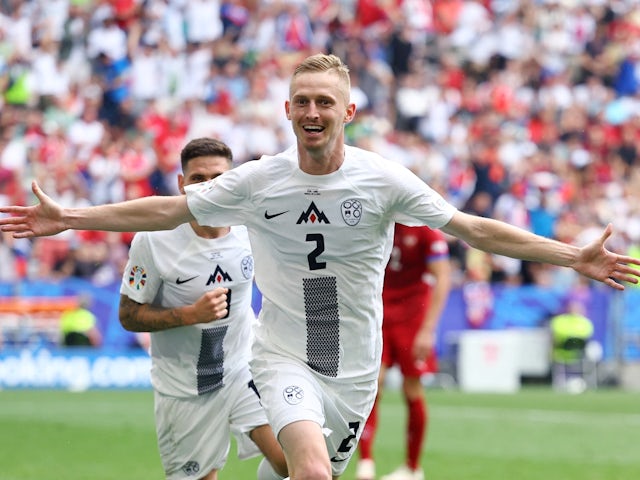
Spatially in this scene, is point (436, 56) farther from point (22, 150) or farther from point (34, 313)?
point (34, 313)

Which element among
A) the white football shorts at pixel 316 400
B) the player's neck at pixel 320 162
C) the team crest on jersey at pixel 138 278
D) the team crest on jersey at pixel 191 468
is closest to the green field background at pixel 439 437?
the team crest on jersey at pixel 191 468

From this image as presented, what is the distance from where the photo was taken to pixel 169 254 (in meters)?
7.63

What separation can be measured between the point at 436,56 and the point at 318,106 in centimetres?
2170

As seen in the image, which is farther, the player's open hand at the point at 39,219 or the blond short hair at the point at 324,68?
the blond short hair at the point at 324,68

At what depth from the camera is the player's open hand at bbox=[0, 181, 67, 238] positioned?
632 cm

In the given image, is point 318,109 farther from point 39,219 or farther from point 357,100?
point 357,100

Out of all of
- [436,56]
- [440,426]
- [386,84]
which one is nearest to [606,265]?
[440,426]

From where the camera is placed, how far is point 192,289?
7.61m

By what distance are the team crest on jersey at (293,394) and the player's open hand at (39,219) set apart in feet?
4.40

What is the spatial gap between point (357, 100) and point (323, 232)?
18.2 metres

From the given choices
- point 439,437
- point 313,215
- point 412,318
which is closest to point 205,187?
point 313,215

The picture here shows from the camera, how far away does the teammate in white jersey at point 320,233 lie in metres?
6.38

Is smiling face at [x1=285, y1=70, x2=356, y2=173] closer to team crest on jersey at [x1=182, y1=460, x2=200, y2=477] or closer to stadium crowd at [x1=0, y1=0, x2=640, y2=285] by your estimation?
team crest on jersey at [x1=182, y1=460, x2=200, y2=477]

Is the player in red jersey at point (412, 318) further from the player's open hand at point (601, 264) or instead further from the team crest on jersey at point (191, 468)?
the player's open hand at point (601, 264)
